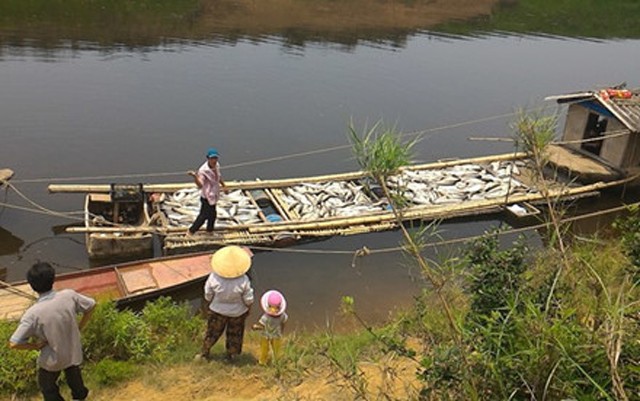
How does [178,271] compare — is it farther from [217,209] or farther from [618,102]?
[618,102]

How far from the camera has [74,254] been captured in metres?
11.0

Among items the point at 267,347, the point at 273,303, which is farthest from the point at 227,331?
the point at 273,303

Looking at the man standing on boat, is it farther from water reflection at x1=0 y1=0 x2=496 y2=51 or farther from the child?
water reflection at x1=0 y1=0 x2=496 y2=51

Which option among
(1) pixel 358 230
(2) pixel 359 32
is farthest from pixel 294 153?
(2) pixel 359 32

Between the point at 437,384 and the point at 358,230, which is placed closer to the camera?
the point at 437,384

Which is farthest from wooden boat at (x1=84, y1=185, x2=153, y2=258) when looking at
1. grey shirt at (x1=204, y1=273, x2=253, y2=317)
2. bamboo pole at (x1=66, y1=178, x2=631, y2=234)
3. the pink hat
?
the pink hat

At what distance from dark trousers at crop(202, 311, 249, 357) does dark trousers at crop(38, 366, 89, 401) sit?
1570 mm

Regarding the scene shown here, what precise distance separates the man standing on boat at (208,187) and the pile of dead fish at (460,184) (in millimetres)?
4269

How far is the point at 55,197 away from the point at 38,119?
5.01m

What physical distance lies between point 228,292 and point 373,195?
22.7 feet

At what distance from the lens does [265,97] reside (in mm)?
20219

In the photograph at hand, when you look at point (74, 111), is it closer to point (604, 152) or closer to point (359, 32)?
point (604, 152)

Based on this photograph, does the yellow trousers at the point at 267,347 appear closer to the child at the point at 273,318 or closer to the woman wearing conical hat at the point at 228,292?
the child at the point at 273,318

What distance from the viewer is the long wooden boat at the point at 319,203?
1070 cm
